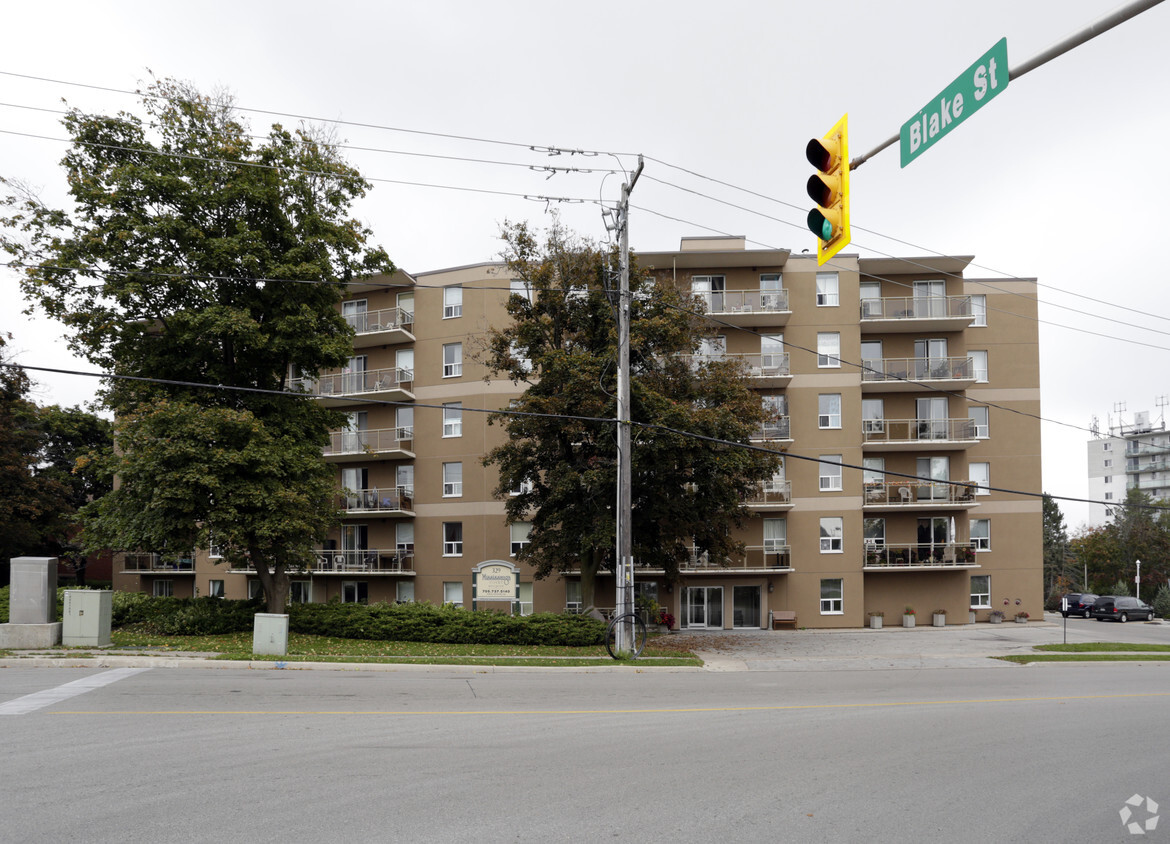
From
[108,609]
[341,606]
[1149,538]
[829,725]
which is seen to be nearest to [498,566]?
[341,606]

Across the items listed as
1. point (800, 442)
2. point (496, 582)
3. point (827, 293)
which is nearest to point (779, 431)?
point (800, 442)

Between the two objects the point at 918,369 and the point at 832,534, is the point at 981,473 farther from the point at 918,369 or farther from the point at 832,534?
the point at 832,534

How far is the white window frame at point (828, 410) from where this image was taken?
34.8 m

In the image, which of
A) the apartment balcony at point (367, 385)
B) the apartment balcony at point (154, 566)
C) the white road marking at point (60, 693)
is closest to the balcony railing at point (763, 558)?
the apartment balcony at point (367, 385)

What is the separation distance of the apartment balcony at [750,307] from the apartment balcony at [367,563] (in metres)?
17.4

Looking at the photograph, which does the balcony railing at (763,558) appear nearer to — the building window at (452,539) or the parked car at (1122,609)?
the building window at (452,539)

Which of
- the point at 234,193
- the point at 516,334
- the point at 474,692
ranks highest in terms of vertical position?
the point at 234,193

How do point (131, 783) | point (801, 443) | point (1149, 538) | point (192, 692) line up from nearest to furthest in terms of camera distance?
point (131, 783)
point (192, 692)
point (801, 443)
point (1149, 538)

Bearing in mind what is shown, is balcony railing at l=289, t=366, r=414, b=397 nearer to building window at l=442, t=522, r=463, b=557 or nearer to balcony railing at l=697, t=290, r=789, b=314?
building window at l=442, t=522, r=463, b=557

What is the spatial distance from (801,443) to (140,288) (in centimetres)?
2577

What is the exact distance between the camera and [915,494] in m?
35.5

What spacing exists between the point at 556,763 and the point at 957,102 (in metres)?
7.39

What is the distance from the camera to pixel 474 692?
13.8 meters

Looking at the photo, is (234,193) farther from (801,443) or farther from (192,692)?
(801,443)
